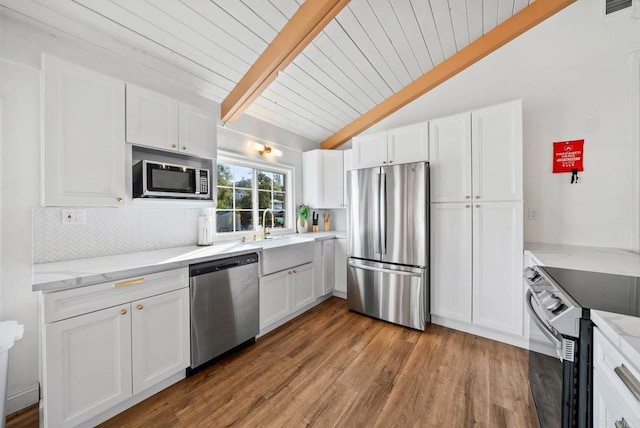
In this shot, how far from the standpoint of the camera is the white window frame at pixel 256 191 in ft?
9.34

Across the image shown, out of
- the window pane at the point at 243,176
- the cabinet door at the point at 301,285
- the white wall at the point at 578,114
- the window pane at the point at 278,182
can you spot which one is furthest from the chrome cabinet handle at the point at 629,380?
the window pane at the point at 278,182

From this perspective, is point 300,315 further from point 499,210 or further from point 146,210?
point 499,210

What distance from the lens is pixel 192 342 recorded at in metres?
1.85

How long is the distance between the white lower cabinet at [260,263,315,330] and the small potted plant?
901 mm

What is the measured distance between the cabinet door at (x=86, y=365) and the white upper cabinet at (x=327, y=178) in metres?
2.74

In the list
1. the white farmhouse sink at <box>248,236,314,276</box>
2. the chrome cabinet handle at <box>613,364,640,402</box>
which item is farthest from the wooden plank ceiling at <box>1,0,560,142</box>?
the chrome cabinet handle at <box>613,364,640,402</box>

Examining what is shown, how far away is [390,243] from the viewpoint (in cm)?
271

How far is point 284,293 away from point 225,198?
1364mm

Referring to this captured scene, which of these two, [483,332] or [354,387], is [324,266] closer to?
[354,387]

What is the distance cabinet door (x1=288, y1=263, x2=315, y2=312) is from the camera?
279 centimetres

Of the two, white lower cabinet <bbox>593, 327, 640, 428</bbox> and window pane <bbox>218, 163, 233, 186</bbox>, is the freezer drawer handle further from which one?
window pane <bbox>218, 163, 233, 186</bbox>

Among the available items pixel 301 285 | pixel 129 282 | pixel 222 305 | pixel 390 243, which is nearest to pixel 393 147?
pixel 390 243

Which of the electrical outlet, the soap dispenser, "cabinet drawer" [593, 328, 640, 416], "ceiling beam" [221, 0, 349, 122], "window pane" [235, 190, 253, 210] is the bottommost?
"cabinet drawer" [593, 328, 640, 416]

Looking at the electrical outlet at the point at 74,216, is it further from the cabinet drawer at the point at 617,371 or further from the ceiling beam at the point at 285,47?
the cabinet drawer at the point at 617,371
